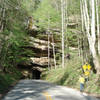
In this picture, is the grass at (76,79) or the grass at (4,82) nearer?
the grass at (76,79)

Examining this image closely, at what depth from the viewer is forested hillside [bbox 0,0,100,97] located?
1257 cm

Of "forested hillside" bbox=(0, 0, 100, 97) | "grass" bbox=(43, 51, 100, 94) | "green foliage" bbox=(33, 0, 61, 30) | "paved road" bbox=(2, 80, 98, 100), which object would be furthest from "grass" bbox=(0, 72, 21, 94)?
"green foliage" bbox=(33, 0, 61, 30)

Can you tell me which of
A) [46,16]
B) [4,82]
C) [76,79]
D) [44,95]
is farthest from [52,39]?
[44,95]

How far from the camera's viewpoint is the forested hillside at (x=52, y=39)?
495 inches

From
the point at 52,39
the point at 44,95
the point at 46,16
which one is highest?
the point at 46,16

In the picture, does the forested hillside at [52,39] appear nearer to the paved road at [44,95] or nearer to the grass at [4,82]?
the grass at [4,82]

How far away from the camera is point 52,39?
2898cm

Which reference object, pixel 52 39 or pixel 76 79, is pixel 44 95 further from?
pixel 52 39

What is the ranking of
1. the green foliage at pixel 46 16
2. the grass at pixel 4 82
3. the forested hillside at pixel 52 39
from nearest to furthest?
the grass at pixel 4 82 < the forested hillside at pixel 52 39 < the green foliage at pixel 46 16

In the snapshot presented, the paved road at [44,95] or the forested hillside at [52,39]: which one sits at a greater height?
the forested hillside at [52,39]

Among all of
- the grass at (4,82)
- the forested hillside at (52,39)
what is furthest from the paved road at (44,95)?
the forested hillside at (52,39)

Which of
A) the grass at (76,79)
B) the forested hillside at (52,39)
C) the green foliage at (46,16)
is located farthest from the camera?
the green foliage at (46,16)

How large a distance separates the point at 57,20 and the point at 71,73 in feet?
39.3

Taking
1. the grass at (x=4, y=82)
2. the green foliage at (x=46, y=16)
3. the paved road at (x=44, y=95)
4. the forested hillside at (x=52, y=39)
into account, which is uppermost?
the green foliage at (x=46, y=16)
